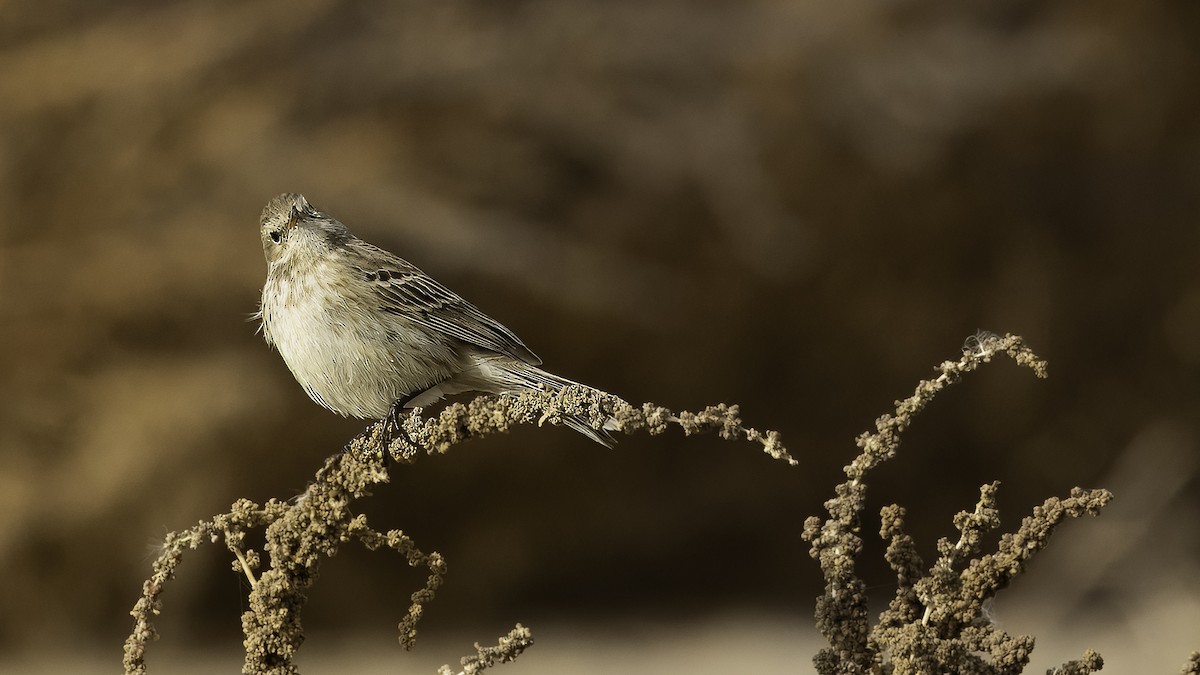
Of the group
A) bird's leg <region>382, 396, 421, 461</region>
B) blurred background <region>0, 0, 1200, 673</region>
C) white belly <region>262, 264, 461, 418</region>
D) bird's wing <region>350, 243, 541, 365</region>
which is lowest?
bird's leg <region>382, 396, 421, 461</region>

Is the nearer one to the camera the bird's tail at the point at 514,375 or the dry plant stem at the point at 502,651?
the dry plant stem at the point at 502,651

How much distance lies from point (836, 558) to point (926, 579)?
14cm

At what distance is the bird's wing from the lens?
7.40ft

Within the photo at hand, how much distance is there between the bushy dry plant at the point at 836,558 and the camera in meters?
1.56

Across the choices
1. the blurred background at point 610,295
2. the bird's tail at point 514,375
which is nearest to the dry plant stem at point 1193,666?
the bird's tail at point 514,375

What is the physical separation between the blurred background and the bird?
2.22 meters

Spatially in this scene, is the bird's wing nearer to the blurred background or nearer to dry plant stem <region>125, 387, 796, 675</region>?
dry plant stem <region>125, 387, 796, 675</region>

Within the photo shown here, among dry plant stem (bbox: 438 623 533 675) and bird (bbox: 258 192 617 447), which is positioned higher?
bird (bbox: 258 192 617 447)

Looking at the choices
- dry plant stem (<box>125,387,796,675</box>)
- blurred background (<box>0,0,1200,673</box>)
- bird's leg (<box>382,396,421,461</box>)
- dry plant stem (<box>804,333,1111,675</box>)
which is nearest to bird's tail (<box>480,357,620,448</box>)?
bird's leg (<box>382,396,421,461</box>)

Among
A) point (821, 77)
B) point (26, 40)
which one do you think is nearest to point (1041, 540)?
point (821, 77)

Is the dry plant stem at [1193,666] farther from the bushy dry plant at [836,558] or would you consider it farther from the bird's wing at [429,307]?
the bird's wing at [429,307]

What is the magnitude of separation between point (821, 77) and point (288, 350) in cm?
322

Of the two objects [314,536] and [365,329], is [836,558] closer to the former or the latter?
[314,536]

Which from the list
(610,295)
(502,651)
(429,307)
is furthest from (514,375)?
(610,295)
